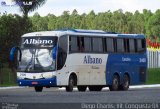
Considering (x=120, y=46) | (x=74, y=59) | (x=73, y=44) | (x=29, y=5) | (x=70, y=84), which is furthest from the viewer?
(x=29, y=5)

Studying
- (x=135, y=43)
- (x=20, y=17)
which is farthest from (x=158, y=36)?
(x=135, y=43)

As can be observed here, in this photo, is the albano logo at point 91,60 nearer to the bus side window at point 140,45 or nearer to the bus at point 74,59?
the bus at point 74,59

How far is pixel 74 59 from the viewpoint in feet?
124

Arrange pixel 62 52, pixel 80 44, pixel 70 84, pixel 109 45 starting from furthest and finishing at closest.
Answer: pixel 109 45 → pixel 80 44 → pixel 70 84 → pixel 62 52

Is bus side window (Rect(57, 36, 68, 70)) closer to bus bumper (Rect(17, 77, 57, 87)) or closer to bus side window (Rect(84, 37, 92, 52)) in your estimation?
bus bumper (Rect(17, 77, 57, 87))

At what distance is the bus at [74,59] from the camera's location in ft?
122

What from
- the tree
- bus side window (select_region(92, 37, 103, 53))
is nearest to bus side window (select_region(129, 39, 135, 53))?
bus side window (select_region(92, 37, 103, 53))

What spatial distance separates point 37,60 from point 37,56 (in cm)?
22

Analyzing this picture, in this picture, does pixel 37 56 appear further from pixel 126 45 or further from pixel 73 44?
pixel 126 45

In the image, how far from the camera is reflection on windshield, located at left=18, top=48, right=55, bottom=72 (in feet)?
121

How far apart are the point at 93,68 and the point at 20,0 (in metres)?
23.8

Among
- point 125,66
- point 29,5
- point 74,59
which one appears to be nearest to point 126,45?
point 125,66

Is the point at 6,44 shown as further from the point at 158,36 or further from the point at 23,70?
the point at 158,36

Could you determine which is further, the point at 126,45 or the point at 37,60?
the point at 126,45
